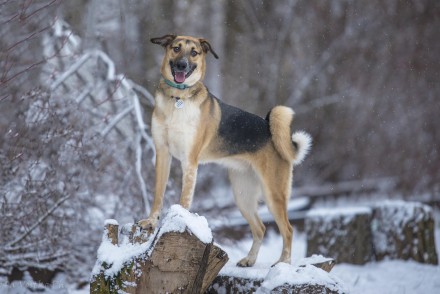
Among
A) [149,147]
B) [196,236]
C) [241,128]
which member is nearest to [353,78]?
[149,147]

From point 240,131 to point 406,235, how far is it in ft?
11.7

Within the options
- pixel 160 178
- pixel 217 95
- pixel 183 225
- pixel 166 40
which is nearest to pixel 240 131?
pixel 160 178

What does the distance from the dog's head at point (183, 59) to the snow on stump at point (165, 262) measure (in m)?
1.28

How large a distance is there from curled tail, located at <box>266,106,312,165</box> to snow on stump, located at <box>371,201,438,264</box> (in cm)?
277

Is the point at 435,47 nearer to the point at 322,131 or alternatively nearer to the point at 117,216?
the point at 322,131

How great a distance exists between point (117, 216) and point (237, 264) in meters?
1.99

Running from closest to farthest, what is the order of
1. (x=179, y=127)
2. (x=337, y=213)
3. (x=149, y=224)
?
(x=149, y=224) < (x=179, y=127) < (x=337, y=213)

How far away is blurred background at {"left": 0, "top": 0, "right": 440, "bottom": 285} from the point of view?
5.72m

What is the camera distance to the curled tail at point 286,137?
532 cm

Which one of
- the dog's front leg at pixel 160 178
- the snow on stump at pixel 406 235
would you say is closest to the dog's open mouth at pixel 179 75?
the dog's front leg at pixel 160 178

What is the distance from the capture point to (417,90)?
561 inches

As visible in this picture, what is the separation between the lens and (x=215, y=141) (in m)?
5.09

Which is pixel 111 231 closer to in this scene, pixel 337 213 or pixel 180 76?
pixel 180 76

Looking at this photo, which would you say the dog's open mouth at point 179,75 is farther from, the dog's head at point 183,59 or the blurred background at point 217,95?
the blurred background at point 217,95
